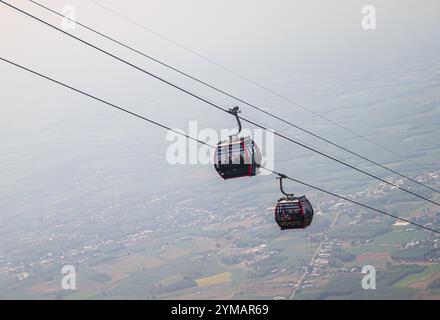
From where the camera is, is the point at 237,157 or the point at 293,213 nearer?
the point at 237,157

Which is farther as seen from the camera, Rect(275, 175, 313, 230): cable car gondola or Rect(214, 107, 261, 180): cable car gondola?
Rect(275, 175, 313, 230): cable car gondola

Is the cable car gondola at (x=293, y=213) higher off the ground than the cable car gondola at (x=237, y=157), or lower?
lower

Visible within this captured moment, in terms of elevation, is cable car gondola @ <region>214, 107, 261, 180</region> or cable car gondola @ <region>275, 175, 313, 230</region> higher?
cable car gondola @ <region>214, 107, 261, 180</region>

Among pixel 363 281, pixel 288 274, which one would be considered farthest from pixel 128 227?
pixel 363 281

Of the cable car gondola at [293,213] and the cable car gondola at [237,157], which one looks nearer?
the cable car gondola at [237,157]

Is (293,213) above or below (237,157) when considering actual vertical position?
below
